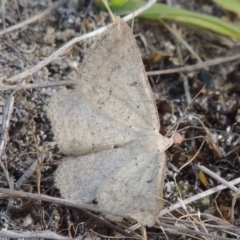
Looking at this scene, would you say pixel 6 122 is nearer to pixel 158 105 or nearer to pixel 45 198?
pixel 45 198

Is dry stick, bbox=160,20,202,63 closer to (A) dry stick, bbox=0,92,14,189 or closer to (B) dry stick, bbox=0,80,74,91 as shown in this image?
(B) dry stick, bbox=0,80,74,91

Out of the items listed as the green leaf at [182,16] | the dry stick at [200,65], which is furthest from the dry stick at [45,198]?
the green leaf at [182,16]

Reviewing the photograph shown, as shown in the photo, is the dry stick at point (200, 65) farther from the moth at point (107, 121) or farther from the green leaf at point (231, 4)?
the moth at point (107, 121)

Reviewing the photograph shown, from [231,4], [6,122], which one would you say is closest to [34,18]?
[6,122]

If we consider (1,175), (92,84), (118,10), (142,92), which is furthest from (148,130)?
(118,10)

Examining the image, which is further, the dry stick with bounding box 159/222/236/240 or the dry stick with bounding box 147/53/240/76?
the dry stick with bounding box 147/53/240/76

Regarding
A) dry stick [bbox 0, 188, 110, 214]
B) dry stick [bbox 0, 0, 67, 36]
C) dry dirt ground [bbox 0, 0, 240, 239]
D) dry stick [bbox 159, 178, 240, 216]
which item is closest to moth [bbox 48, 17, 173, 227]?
dry stick [bbox 0, 188, 110, 214]
